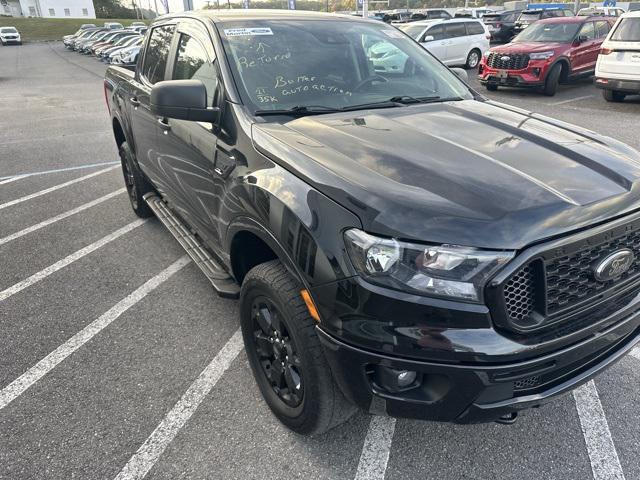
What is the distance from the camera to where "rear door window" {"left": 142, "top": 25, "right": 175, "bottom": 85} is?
384 centimetres

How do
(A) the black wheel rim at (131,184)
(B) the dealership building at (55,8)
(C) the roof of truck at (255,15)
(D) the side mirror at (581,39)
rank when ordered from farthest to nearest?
(B) the dealership building at (55,8), (D) the side mirror at (581,39), (A) the black wheel rim at (131,184), (C) the roof of truck at (255,15)

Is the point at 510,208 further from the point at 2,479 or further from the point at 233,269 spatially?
the point at 2,479

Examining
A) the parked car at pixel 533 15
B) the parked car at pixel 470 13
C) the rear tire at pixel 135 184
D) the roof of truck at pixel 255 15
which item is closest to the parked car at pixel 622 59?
the roof of truck at pixel 255 15

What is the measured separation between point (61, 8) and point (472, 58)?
97332 mm

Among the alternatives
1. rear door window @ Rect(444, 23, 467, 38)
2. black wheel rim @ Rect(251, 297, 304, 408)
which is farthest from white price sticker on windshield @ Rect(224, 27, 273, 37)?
rear door window @ Rect(444, 23, 467, 38)

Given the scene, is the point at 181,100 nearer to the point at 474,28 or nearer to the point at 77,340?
the point at 77,340

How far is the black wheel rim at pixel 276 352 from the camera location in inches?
88.8

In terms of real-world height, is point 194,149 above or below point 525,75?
above

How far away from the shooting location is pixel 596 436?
94.1 inches

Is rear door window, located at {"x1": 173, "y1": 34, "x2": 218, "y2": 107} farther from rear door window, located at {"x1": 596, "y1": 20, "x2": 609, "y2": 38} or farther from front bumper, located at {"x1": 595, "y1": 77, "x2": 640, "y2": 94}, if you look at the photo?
rear door window, located at {"x1": 596, "y1": 20, "x2": 609, "y2": 38}

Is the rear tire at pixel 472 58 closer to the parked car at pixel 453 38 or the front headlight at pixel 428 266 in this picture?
the parked car at pixel 453 38

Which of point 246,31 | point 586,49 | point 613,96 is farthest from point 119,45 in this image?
point 246,31

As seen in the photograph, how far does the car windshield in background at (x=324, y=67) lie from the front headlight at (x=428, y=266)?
1.30 meters

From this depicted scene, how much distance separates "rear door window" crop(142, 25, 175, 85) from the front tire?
2335 mm
